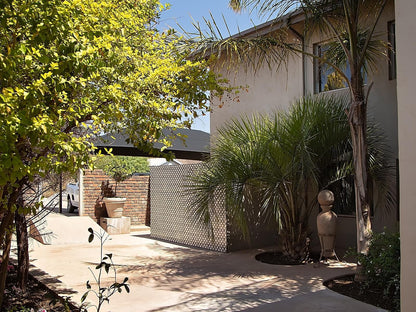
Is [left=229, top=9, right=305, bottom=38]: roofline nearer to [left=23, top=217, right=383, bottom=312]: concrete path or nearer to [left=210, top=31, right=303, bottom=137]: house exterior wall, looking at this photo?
[left=210, top=31, right=303, bottom=137]: house exterior wall

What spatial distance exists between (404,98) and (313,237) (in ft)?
24.2

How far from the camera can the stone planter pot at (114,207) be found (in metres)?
14.7

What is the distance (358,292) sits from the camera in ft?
20.4

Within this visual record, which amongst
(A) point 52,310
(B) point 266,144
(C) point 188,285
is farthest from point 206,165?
(A) point 52,310

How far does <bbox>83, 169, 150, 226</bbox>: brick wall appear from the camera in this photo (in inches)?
601

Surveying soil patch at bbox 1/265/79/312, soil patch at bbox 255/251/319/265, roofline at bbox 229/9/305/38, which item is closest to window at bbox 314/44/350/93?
roofline at bbox 229/9/305/38

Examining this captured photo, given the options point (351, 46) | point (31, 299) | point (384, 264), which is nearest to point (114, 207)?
point (31, 299)

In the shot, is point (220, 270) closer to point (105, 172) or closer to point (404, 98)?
point (404, 98)

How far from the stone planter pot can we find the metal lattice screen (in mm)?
2259

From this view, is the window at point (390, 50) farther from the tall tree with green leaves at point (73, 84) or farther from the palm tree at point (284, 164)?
the tall tree with green leaves at point (73, 84)

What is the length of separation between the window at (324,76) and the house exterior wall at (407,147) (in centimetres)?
625

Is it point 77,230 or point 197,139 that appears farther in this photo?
point 197,139

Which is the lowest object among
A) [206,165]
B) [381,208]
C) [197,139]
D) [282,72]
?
[381,208]

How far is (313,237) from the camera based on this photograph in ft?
34.9
